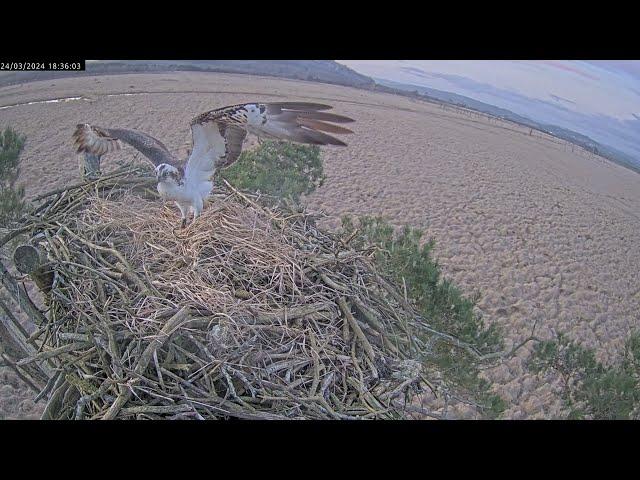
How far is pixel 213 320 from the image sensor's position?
1333 mm

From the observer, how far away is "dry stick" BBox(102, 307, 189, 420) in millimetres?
1109

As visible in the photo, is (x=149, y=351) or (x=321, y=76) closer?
(x=149, y=351)

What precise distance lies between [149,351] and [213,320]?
7.9 inches

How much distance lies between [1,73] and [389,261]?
4.87 feet

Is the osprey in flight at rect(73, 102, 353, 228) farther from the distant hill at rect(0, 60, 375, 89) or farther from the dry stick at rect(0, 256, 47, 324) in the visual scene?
the dry stick at rect(0, 256, 47, 324)

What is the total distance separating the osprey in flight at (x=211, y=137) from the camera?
1447 millimetres

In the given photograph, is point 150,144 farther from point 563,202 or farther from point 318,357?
point 563,202

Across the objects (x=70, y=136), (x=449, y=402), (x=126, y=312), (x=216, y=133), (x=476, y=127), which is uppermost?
(x=476, y=127)

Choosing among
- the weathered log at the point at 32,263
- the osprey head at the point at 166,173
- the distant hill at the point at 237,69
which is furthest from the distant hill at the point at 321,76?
the weathered log at the point at 32,263

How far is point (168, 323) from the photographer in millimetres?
1251

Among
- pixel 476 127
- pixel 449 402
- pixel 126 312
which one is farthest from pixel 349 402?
pixel 476 127

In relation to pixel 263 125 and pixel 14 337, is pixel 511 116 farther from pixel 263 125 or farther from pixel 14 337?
pixel 14 337

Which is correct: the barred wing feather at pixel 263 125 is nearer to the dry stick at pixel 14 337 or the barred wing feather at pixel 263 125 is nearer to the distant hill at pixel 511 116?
the distant hill at pixel 511 116

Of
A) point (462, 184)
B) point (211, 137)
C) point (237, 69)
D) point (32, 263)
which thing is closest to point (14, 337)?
point (32, 263)
